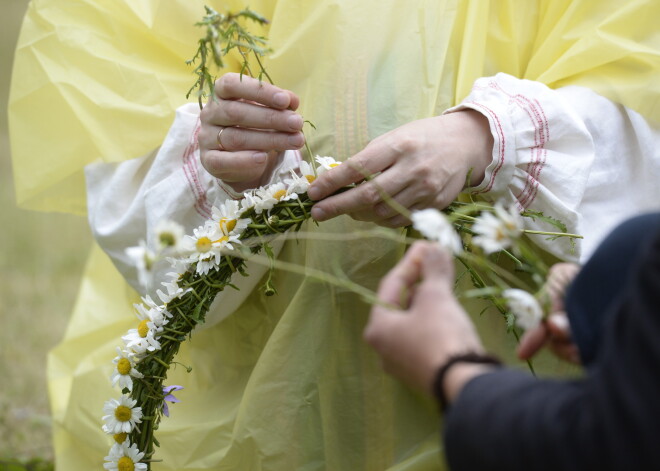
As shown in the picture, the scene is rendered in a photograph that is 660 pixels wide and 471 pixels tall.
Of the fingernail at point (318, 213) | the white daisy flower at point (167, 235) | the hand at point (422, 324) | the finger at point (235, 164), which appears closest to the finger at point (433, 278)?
the hand at point (422, 324)

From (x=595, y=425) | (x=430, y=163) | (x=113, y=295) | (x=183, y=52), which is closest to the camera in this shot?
(x=595, y=425)

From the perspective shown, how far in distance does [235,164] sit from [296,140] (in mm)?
74

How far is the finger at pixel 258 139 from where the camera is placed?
86 centimetres

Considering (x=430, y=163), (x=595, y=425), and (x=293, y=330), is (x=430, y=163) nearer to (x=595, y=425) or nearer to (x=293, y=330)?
(x=293, y=330)

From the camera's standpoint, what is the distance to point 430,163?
0.78 m

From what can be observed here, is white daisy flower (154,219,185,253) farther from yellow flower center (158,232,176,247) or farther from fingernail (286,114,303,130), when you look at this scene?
fingernail (286,114,303,130)

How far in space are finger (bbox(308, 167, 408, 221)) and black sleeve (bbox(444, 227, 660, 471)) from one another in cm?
33

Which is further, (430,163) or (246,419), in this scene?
(246,419)

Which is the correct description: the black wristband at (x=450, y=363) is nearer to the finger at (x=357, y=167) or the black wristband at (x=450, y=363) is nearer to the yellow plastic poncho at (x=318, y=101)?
the finger at (x=357, y=167)

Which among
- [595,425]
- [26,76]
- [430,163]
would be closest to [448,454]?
[595,425]

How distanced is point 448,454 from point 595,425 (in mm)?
94

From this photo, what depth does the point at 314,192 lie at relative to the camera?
80cm

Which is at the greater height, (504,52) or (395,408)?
(504,52)

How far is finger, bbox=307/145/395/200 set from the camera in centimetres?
78
